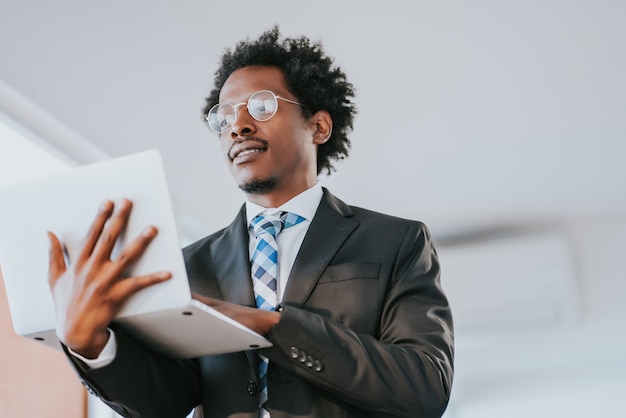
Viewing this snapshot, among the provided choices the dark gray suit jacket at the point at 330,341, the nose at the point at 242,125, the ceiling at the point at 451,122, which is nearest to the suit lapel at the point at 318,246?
the dark gray suit jacket at the point at 330,341

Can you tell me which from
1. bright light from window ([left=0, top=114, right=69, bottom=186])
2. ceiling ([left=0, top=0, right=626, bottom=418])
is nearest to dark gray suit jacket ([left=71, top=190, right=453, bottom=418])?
bright light from window ([left=0, top=114, right=69, bottom=186])

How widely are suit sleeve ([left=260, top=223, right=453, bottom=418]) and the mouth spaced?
0.38 meters

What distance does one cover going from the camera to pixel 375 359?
4.82 ft

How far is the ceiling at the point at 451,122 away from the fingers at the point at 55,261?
1729 mm

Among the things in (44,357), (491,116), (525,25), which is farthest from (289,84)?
(491,116)

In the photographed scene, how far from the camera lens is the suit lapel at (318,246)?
64.2 inches

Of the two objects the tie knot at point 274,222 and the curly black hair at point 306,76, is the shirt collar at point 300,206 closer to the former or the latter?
the tie knot at point 274,222

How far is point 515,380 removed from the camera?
5094 millimetres

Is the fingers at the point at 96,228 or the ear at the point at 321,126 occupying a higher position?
the ear at the point at 321,126

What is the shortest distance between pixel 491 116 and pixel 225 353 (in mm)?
2780

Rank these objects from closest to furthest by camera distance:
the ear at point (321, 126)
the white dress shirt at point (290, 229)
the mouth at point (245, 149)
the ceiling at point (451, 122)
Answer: the white dress shirt at point (290, 229)
the mouth at point (245, 149)
the ear at point (321, 126)
the ceiling at point (451, 122)

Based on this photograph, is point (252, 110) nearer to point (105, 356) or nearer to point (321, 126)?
point (321, 126)

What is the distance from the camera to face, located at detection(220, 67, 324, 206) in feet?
6.10

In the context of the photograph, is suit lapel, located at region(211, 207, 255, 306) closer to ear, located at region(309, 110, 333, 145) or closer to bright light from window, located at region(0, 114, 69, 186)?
ear, located at region(309, 110, 333, 145)
